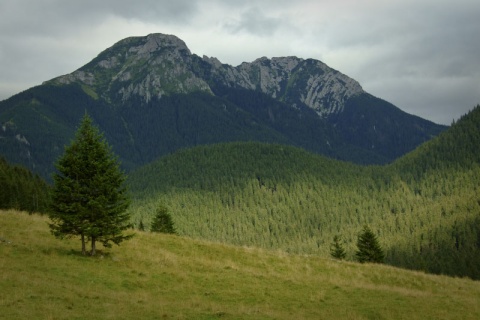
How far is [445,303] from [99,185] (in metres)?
27.0

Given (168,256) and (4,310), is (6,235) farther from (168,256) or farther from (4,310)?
(4,310)

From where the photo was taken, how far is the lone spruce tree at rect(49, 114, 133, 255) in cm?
3070

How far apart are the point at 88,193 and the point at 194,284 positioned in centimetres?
1082

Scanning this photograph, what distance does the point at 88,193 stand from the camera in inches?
1248

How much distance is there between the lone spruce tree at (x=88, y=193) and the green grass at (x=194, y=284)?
2.27 metres

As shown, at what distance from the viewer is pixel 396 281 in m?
38.5

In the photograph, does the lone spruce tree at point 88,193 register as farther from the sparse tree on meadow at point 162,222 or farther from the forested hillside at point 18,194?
the sparse tree on meadow at point 162,222

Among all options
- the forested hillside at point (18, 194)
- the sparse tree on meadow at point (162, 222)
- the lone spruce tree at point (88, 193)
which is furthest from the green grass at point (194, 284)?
the forested hillside at point (18, 194)

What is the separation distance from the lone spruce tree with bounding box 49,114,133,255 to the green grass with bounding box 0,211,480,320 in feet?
7.44

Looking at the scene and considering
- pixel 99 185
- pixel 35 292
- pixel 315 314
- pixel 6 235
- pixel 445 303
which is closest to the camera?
pixel 35 292

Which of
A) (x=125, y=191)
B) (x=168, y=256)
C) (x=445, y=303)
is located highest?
(x=125, y=191)

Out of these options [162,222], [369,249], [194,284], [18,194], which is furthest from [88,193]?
[18,194]

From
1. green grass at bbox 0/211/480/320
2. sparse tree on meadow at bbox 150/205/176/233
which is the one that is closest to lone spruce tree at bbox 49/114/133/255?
green grass at bbox 0/211/480/320

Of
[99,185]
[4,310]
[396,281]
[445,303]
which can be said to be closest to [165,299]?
[4,310]
